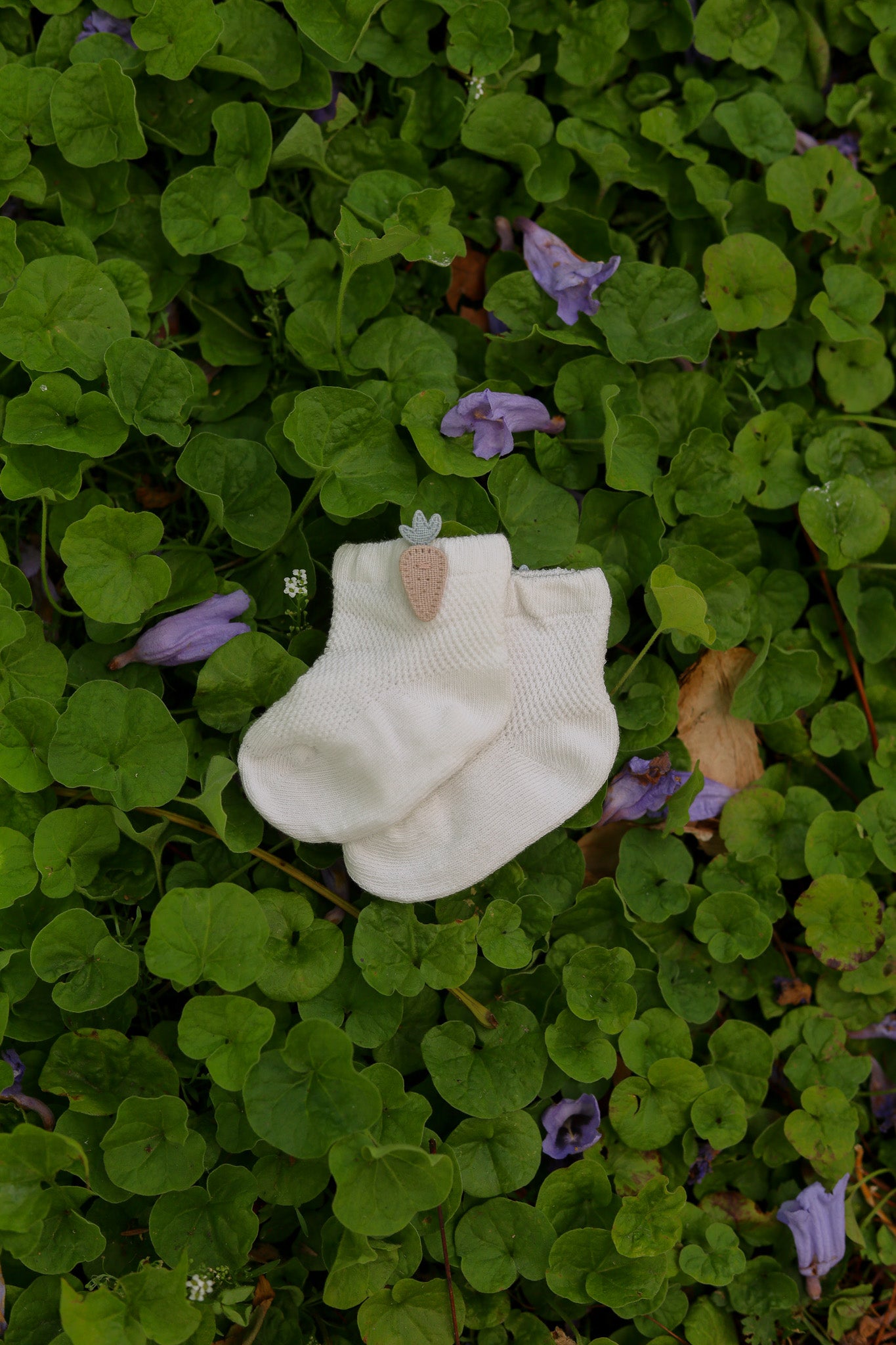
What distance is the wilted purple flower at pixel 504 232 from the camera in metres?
2.37

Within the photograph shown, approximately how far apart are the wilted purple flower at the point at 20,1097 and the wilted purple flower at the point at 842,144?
2770mm

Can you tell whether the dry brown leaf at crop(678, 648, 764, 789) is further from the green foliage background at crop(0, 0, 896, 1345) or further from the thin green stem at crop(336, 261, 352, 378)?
the thin green stem at crop(336, 261, 352, 378)

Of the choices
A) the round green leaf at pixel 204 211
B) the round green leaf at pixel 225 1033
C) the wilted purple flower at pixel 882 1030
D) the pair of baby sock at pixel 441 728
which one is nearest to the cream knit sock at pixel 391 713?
the pair of baby sock at pixel 441 728

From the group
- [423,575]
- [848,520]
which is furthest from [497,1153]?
[848,520]

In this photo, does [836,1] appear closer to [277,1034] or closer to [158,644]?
[158,644]

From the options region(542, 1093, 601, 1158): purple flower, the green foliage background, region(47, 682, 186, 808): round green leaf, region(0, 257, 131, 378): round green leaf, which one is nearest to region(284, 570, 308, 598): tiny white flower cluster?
the green foliage background

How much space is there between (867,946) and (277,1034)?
4.43ft

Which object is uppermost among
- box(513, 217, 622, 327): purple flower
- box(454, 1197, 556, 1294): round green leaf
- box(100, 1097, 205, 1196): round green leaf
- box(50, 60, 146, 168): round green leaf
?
box(50, 60, 146, 168): round green leaf

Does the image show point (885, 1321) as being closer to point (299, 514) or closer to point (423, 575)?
point (423, 575)

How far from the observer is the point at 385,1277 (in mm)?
1835

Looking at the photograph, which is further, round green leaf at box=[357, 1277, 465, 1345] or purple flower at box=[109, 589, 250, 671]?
purple flower at box=[109, 589, 250, 671]

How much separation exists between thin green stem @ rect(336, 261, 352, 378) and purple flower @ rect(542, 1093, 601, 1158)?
5.27 feet

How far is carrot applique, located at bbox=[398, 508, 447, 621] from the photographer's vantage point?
6.14ft

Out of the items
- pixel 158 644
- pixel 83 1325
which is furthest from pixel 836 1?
pixel 83 1325
